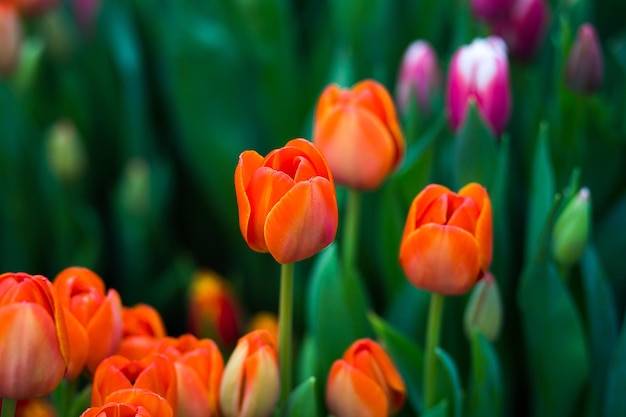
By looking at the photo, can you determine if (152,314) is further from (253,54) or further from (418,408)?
(253,54)

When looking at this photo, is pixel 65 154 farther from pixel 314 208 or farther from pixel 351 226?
pixel 314 208

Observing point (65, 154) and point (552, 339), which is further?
point (65, 154)

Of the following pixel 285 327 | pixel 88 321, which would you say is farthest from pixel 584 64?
pixel 88 321

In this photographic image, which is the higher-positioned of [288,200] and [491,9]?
[491,9]

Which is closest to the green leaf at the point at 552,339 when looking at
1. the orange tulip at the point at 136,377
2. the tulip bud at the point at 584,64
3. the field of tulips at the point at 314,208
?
the field of tulips at the point at 314,208

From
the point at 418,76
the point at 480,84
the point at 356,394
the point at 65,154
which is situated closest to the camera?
the point at 356,394

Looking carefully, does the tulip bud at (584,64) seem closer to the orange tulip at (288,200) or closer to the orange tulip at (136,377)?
the orange tulip at (288,200)

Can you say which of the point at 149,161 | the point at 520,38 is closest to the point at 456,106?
the point at 520,38
